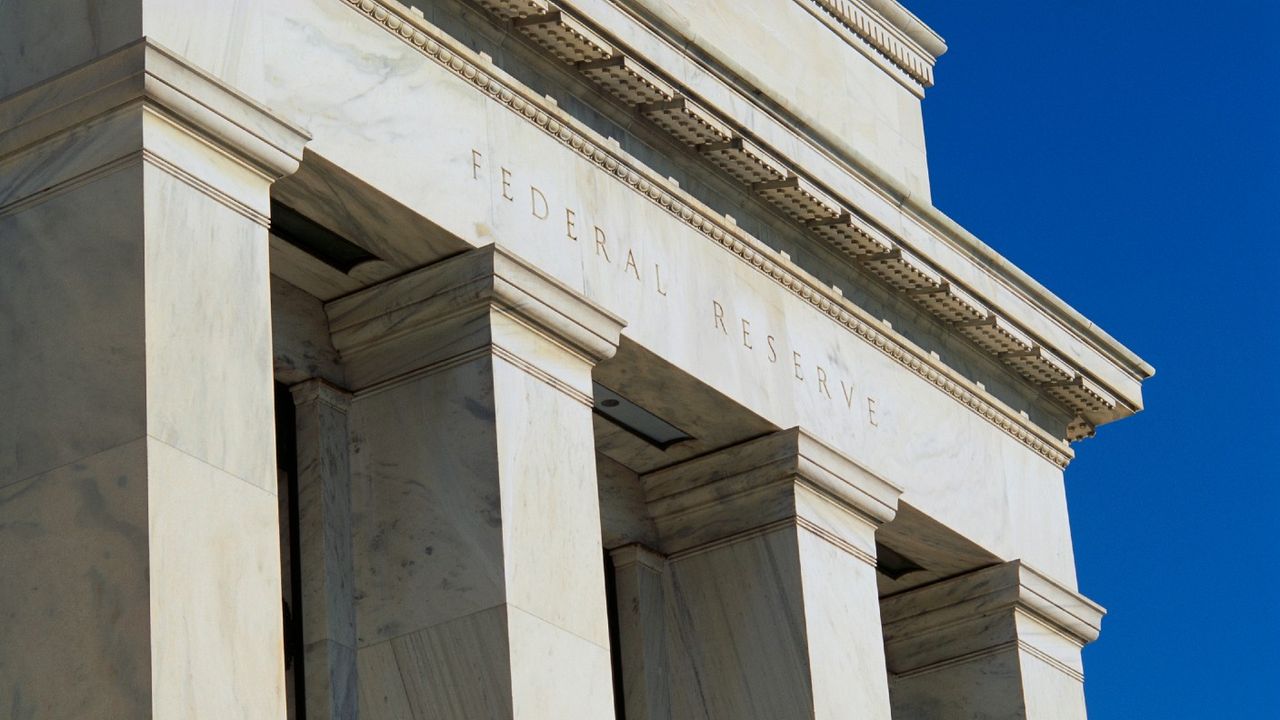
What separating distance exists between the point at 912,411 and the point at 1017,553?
10.8 feet

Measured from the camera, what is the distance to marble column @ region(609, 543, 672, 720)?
3828cm

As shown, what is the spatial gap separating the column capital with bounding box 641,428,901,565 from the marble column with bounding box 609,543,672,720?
0.57 metres

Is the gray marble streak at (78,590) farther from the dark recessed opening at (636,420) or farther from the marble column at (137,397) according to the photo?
the dark recessed opening at (636,420)

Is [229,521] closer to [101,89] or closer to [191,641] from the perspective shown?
[191,641]

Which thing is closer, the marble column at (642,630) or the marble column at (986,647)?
the marble column at (642,630)

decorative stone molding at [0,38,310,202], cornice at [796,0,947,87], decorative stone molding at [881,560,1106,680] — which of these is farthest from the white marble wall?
cornice at [796,0,947,87]

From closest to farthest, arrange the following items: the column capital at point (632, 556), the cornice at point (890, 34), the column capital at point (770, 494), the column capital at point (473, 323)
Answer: the column capital at point (473, 323), the column capital at point (770, 494), the column capital at point (632, 556), the cornice at point (890, 34)

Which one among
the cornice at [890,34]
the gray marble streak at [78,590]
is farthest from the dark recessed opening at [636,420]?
the gray marble streak at [78,590]

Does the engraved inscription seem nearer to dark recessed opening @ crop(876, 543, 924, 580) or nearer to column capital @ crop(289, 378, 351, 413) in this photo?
dark recessed opening @ crop(876, 543, 924, 580)

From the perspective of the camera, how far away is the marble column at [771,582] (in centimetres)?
3756

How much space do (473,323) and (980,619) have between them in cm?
1379

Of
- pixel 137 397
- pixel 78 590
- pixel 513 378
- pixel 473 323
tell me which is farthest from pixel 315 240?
pixel 78 590

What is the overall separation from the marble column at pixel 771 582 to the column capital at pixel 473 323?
16.8ft

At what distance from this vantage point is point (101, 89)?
91.1 feet
